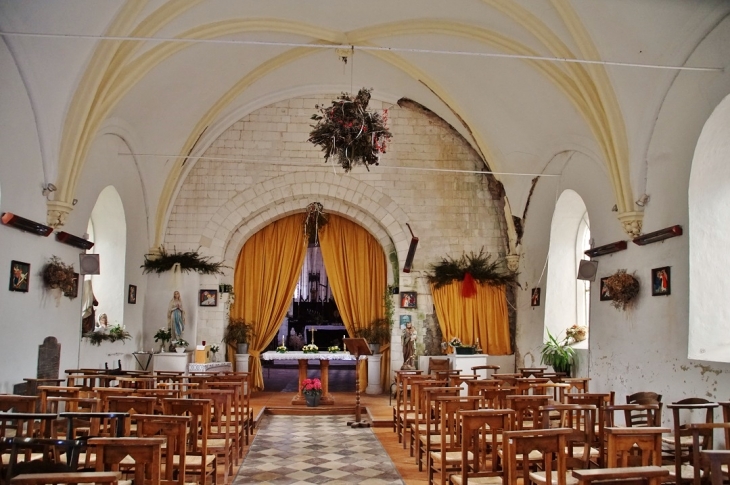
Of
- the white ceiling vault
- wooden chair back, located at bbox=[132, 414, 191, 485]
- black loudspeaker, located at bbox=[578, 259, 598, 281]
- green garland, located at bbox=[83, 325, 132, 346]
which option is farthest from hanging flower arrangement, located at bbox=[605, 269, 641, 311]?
green garland, located at bbox=[83, 325, 132, 346]

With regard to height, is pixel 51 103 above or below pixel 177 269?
above

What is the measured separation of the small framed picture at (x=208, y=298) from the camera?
13344 millimetres

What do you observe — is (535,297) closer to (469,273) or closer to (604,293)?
(469,273)

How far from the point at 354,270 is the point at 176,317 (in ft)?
13.1

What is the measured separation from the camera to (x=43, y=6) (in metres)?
7.57

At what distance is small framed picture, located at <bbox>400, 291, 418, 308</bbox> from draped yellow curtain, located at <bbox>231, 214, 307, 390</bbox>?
7.94 ft

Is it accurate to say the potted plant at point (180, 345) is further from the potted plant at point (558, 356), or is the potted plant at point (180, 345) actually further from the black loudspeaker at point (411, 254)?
the potted plant at point (558, 356)

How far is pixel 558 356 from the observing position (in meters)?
11.1

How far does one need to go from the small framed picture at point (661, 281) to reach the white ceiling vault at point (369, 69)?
76 cm

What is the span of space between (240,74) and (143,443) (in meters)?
9.86

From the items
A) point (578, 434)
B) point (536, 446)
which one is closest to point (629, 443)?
point (536, 446)

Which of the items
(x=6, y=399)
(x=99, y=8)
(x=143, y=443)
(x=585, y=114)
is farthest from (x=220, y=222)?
(x=143, y=443)

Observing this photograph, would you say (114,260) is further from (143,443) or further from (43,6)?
(143,443)

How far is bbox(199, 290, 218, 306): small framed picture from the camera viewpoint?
13344mm
